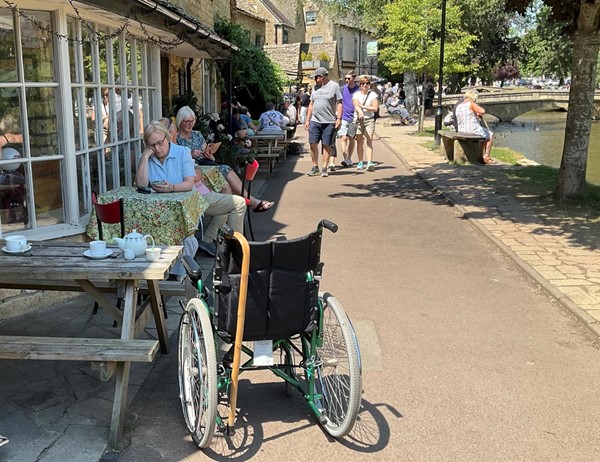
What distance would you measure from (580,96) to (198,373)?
7517 mm

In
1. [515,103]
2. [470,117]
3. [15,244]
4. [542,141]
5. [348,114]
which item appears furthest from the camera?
[515,103]

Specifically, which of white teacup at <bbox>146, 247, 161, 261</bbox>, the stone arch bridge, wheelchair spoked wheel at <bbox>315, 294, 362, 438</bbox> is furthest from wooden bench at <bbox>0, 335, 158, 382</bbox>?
the stone arch bridge

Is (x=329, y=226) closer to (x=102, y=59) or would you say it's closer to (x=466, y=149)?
(x=102, y=59)

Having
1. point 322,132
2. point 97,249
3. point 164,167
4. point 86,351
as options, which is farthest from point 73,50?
point 322,132

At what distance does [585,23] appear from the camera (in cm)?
852

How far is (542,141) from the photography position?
2802 centimetres

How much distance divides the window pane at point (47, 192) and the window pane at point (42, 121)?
108 mm

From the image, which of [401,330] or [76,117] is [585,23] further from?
[76,117]

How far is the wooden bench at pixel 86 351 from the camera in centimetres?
309

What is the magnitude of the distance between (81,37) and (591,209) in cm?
686

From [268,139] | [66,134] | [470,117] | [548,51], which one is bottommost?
[268,139]

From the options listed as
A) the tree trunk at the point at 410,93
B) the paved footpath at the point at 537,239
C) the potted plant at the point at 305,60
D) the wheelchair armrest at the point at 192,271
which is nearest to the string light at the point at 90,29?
the wheelchair armrest at the point at 192,271

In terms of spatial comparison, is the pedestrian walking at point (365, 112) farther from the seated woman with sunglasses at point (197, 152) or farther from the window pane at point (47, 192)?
the window pane at point (47, 192)

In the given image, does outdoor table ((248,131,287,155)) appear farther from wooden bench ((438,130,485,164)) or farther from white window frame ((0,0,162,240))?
white window frame ((0,0,162,240))
